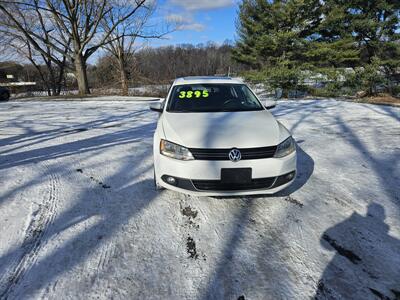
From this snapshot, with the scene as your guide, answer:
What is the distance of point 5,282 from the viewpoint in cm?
203

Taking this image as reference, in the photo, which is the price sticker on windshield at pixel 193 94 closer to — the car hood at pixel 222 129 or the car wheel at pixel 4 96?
the car hood at pixel 222 129

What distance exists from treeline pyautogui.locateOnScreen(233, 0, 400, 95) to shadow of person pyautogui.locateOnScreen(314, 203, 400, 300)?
15.2m

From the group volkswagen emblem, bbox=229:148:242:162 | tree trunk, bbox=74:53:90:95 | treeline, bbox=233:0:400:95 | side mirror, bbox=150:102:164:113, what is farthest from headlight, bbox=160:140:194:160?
tree trunk, bbox=74:53:90:95

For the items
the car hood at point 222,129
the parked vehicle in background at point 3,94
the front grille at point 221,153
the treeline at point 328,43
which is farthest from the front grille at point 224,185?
the parked vehicle in background at point 3,94

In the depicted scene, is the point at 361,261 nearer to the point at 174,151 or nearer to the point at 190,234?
the point at 190,234

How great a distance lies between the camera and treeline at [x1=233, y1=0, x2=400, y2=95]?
16125mm

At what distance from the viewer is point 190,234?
8.72 feet

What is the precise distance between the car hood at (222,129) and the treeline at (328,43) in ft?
47.4

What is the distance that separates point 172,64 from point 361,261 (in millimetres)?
48642

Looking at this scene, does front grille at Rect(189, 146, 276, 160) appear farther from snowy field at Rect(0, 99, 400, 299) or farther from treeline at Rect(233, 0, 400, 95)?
treeline at Rect(233, 0, 400, 95)

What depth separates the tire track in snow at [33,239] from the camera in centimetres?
205

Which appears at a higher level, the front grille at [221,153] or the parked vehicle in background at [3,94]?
the front grille at [221,153]

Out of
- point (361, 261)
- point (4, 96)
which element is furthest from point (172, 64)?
point (361, 261)

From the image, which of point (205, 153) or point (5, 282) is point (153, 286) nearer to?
point (5, 282)
